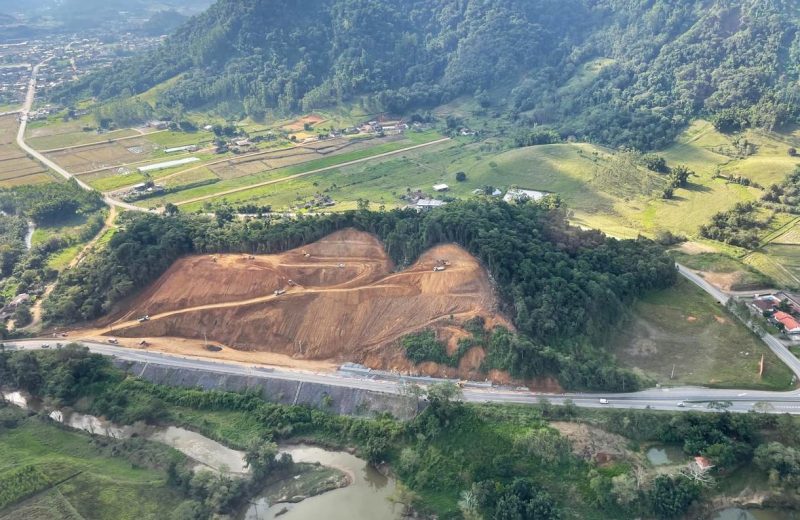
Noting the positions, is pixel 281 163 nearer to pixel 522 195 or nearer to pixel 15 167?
pixel 522 195

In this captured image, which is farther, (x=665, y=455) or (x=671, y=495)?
(x=665, y=455)

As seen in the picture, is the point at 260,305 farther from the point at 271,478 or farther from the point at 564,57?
the point at 564,57

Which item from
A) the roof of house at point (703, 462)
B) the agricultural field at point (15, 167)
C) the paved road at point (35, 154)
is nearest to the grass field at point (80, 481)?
the roof of house at point (703, 462)

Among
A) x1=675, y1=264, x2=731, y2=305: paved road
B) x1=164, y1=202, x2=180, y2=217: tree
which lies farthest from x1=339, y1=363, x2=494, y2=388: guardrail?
x1=164, y1=202, x2=180, y2=217: tree

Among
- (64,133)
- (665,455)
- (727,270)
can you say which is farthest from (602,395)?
(64,133)

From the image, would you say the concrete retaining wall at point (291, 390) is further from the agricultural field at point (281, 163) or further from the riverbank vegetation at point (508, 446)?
the agricultural field at point (281, 163)

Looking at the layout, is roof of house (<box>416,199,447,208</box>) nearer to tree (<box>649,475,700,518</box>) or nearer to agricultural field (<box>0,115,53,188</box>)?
tree (<box>649,475,700,518</box>)

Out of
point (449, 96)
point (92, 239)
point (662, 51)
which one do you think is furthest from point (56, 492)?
point (662, 51)
